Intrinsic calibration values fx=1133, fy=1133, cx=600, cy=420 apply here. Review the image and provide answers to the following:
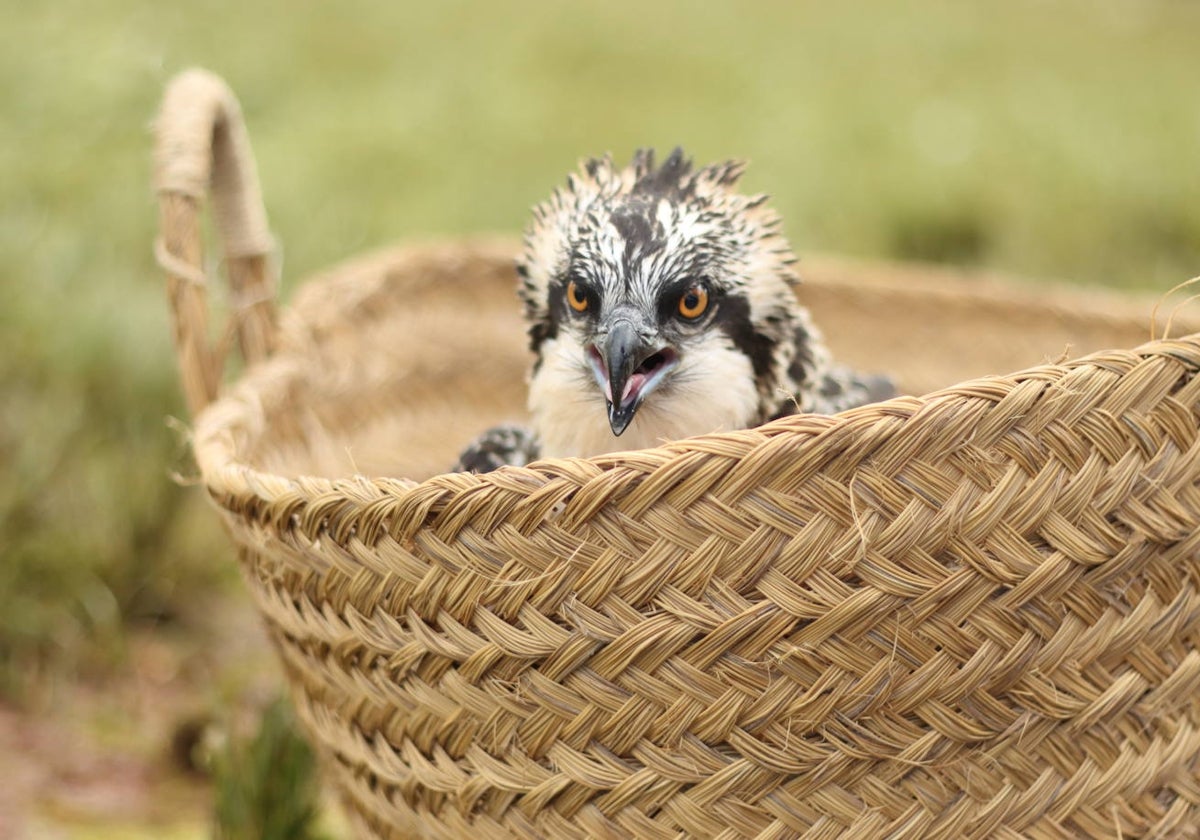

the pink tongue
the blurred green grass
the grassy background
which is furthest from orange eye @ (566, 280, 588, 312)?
the blurred green grass

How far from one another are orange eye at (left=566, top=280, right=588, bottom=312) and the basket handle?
545mm

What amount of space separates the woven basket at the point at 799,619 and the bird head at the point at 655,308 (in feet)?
0.92

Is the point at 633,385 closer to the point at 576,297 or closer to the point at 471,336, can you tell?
the point at 576,297

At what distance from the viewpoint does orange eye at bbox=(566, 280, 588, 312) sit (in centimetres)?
141

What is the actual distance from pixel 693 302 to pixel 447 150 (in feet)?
10.8

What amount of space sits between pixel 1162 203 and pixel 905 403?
379cm

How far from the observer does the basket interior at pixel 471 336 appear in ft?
6.67

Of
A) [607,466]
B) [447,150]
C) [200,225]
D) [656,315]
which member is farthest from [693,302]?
[447,150]

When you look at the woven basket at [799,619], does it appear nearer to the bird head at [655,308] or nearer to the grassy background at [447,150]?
the bird head at [655,308]

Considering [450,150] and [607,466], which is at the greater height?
[450,150]

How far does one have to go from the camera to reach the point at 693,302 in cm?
143

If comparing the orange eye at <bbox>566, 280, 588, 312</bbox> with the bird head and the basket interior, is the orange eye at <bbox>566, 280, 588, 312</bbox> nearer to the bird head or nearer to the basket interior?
the bird head

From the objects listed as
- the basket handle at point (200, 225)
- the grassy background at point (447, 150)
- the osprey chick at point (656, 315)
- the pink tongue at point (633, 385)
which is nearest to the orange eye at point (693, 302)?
the osprey chick at point (656, 315)

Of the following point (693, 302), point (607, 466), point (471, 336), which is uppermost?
point (693, 302)
